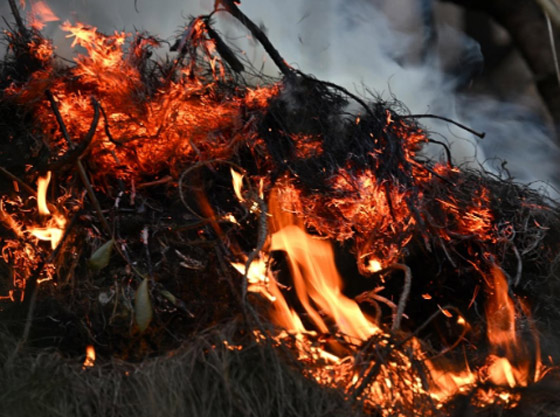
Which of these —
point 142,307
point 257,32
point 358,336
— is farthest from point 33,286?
point 257,32

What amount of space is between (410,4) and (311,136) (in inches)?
49.7

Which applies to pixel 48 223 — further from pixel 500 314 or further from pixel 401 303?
pixel 500 314

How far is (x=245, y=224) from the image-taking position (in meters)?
2.63

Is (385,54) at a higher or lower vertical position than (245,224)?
higher

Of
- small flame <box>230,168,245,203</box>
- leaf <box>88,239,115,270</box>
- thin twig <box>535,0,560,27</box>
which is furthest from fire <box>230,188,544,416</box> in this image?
thin twig <box>535,0,560,27</box>

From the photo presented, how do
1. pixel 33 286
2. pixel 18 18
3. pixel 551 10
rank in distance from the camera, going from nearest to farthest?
pixel 551 10 → pixel 33 286 → pixel 18 18

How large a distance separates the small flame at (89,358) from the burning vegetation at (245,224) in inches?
0.5

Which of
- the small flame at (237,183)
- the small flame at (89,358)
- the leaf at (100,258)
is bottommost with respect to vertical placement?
the small flame at (89,358)

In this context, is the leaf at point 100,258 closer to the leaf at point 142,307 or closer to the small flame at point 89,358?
the leaf at point 142,307

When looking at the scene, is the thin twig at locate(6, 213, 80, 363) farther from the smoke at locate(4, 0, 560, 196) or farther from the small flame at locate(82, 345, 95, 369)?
the smoke at locate(4, 0, 560, 196)

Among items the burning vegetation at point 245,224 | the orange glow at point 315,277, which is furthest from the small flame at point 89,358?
the orange glow at point 315,277

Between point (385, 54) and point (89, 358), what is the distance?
7.01ft

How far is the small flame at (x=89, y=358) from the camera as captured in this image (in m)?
2.07

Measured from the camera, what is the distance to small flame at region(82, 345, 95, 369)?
207cm
